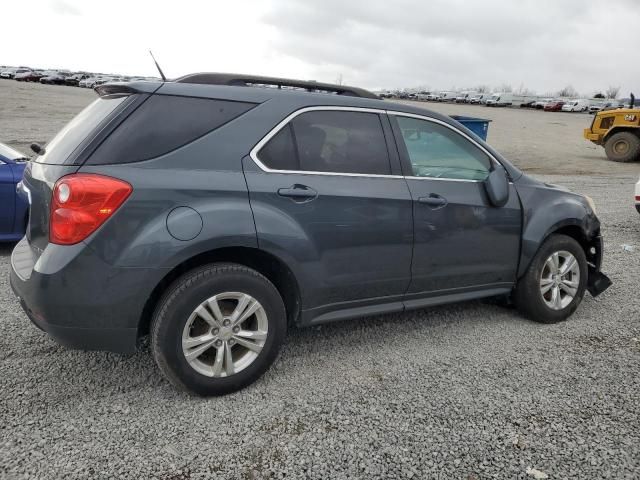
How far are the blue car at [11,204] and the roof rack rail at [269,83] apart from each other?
3.20 meters

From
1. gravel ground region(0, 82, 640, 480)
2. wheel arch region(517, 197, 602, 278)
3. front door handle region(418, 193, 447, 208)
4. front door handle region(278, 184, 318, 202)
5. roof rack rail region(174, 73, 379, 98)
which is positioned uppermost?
roof rack rail region(174, 73, 379, 98)

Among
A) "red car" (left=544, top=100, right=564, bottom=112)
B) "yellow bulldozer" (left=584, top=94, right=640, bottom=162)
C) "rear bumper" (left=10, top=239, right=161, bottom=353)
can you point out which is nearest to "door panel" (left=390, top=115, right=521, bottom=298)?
"rear bumper" (left=10, top=239, right=161, bottom=353)

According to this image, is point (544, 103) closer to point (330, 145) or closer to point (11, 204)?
point (11, 204)

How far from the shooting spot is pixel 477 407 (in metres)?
2.96

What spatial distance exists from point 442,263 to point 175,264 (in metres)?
1.86

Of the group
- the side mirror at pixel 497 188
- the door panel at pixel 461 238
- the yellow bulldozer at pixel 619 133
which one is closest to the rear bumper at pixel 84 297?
the door panel at pixel 461 238

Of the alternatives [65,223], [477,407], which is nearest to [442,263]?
[477,407]

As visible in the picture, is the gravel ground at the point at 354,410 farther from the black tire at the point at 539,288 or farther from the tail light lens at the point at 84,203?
the tail light lens at the point at 84,203

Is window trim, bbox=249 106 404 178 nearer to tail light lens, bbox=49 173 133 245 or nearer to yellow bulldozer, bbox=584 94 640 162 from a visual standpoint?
tail light lens, bbox=49 173 133 245

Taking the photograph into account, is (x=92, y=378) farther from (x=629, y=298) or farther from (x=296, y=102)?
(x=629, y=298)

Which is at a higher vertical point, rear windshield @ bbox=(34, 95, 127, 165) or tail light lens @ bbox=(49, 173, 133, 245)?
rear windshield @ bbox=(34, 95, 127, 165)

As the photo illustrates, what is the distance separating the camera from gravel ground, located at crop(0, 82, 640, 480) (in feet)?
8.04

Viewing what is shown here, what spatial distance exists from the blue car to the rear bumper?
10.0 ft

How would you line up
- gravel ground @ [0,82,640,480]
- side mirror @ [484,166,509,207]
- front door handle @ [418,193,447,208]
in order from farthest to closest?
1. side mirror @ [484,166,509,207]
2. front door handle @ [418,193,447,208]
3. gravel ground @ [0,82,640,480]
